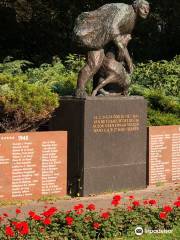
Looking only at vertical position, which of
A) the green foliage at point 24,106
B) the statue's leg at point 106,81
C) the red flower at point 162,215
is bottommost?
the red flower at point 162,215

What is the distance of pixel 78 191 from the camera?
9.63 meters

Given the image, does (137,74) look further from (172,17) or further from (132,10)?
(172,17)

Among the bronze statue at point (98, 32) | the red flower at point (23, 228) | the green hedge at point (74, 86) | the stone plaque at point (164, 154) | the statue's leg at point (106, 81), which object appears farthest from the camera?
the stone plaque at point (164, 154)

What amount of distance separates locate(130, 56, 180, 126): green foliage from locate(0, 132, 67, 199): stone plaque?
3.57 metres

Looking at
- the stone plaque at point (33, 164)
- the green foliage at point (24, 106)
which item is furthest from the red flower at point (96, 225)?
the green foliage at point (24, 106)

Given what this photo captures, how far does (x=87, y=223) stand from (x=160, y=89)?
9.46 m

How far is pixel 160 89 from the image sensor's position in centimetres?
1557

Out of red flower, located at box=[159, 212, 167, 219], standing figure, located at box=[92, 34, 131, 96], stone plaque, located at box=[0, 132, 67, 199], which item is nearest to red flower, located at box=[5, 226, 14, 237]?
red flower, located at box=[159, 212, 167, 219]

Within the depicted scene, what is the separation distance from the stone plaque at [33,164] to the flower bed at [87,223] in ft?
7.31

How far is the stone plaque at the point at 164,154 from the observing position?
10.7m

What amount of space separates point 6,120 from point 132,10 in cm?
303

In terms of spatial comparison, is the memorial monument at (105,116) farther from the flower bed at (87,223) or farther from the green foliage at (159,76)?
the green foliage at (159,76)

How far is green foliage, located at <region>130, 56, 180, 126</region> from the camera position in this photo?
12.8 metres

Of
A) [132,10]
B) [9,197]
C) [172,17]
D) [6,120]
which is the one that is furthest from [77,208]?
[172,17]
